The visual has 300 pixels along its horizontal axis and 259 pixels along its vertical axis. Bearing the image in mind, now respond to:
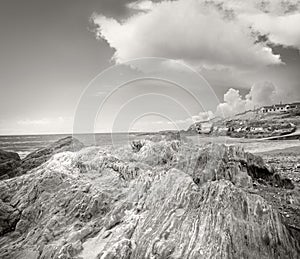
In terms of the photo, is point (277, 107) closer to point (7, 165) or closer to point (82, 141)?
point (82, 141)

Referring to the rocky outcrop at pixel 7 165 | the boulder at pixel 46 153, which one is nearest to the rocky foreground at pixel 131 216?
the boulder at pixel 46 153

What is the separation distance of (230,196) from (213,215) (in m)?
0.66

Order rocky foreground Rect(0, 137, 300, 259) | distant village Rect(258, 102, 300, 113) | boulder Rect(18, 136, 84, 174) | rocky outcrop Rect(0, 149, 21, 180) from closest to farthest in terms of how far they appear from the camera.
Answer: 1. rocky foreground Rect(0, 137, 300, 259)
2. boulder Rect(18, 136, 84, 174)
3. rocky outcrop Rect(0, 149, 21, 180)
4. distant village Rect(258, 102, 300, 113)

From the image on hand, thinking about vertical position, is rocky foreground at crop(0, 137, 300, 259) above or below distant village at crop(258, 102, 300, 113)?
below

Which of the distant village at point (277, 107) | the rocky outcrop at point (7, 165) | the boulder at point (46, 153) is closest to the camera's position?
the boulder at point (46, 153)

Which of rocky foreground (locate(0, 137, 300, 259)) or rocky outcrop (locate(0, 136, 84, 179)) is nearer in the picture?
rocky foreground (locate(0, 137, 300, 259))

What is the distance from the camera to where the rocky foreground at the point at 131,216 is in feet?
18.7

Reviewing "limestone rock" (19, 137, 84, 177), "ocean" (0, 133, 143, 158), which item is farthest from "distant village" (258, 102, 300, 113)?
"limestone rock" (19, 137, 84, 177)

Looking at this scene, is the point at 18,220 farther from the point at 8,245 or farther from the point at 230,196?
the point at 230,196

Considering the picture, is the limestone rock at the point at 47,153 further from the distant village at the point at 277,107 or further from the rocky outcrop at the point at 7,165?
the distant village at the point at 277,107

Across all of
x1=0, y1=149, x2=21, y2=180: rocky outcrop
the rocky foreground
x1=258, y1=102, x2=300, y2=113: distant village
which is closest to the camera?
the rocky foreground

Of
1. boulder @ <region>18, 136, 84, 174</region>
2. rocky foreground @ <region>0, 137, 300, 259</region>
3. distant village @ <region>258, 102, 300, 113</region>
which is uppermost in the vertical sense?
distant village @ <region>258, 102, 300, 113</region>

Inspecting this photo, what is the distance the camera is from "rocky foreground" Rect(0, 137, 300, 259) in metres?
5.70

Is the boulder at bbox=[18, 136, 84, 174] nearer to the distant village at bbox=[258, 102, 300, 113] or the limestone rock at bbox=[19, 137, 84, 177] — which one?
the limestone rock at bbox=[19, 137, 84, 177]
